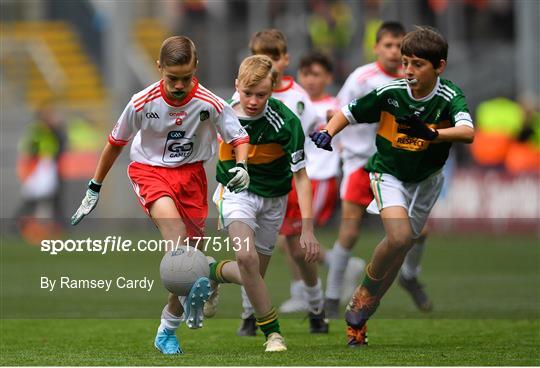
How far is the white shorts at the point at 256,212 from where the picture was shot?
936 cm

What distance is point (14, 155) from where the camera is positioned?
27203mm

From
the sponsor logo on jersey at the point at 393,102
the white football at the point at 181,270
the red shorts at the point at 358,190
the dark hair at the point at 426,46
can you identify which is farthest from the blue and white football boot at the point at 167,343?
the red shorts at the point at 358,190

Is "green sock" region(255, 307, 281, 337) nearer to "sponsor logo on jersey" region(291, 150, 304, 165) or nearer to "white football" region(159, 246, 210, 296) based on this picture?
"white football" region(159, 246, 210, 296)

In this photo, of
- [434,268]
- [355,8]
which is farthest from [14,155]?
[434,268]

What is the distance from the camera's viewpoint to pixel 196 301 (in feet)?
28.4

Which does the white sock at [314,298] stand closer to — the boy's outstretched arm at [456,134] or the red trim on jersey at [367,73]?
the red trim on jersey at [367,73]

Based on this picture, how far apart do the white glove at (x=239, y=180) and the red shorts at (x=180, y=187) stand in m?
0.41

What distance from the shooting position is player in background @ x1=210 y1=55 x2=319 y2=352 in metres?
9.07

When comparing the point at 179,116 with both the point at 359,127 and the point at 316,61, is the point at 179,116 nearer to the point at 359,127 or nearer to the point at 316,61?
the point at 359,127

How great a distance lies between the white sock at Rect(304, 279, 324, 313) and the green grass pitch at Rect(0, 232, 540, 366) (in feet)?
0.74

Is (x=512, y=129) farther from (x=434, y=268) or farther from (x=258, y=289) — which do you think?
(x=258, y=289)

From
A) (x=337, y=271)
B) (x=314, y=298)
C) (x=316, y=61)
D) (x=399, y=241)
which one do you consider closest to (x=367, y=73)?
(x=316, y=61)

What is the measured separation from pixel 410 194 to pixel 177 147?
5.59ft

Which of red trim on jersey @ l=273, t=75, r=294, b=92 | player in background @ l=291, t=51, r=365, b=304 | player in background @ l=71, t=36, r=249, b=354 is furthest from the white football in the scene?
player in background @ l=291, t=51, r=365, b=304
